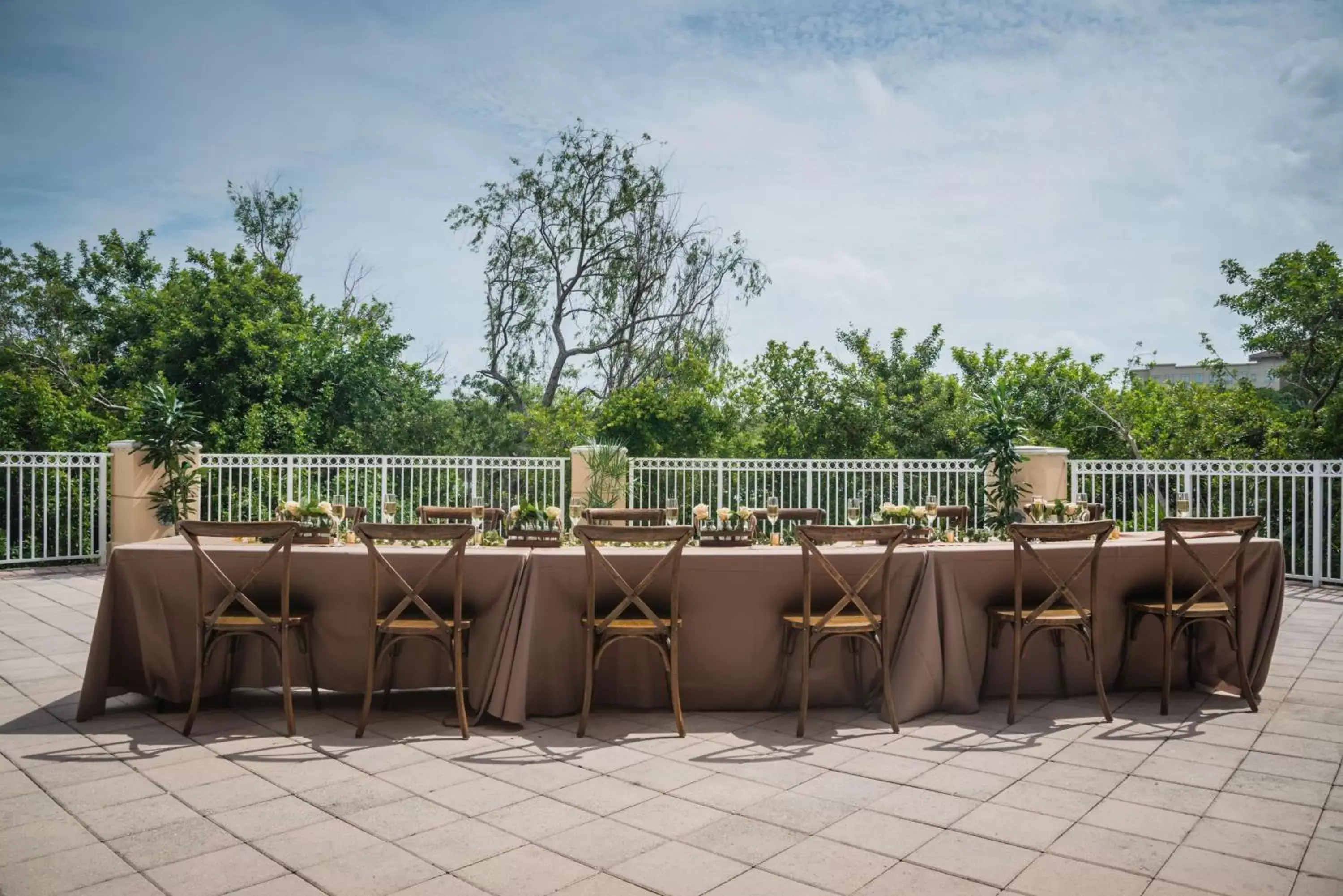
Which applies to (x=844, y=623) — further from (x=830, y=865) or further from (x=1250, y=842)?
(x=1250, y=842)

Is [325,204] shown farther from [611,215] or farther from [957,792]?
[957,792]

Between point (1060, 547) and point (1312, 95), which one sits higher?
point (1312, 95)

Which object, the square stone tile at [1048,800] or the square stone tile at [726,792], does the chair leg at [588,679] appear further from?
the square stone tile at [1048,800]

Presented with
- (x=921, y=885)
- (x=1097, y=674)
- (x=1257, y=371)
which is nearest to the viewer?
(x=921, y=885)

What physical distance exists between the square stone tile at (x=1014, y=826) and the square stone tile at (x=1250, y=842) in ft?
1.34

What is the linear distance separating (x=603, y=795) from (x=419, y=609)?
140 cm

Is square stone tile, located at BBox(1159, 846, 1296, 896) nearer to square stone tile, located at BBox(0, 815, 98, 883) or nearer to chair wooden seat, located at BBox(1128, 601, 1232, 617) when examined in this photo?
chair wooden seat, located at BBox(1128, 601, 1232, 617)

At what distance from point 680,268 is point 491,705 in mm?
15977

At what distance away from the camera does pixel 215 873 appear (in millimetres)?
2596

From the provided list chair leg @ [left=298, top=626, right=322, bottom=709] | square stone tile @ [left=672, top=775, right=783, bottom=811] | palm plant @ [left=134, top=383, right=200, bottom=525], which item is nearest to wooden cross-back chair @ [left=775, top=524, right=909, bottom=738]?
square stone tile @ [left=672, top=775, right=783, bottom=811]

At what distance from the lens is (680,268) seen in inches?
759

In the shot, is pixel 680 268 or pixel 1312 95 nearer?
pixel 1312 95

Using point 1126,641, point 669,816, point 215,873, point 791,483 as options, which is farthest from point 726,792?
point 791,483

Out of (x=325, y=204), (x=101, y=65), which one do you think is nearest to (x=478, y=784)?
(x=101, y=65)
